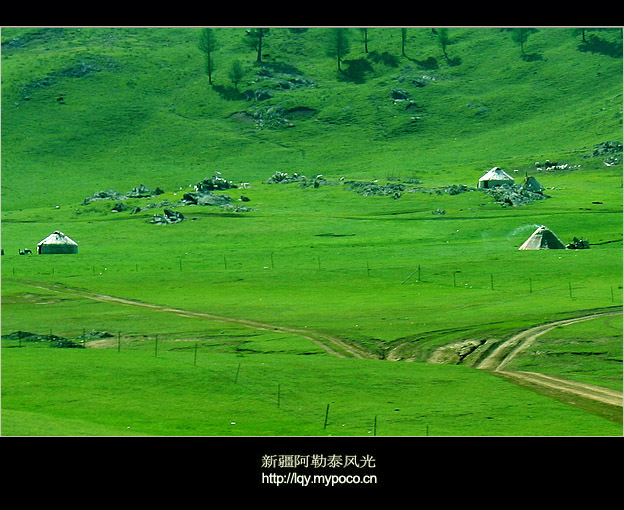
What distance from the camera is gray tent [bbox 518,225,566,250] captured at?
89.7 meters

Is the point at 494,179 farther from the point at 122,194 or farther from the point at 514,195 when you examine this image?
the point at 122,194

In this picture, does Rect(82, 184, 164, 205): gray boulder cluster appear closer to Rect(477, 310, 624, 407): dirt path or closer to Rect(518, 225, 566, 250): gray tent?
Rect(518, 225, 566, 250): gray tent

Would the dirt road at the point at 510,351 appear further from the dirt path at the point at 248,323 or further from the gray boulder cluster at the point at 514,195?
the gray boulder cluster at the point at 514,195

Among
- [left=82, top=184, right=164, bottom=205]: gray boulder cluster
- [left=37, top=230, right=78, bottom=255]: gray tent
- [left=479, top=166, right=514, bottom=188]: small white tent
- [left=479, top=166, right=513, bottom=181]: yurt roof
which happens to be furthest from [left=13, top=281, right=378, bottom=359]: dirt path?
[left=479, top=166, right=513, bottom=181]: yurt roof

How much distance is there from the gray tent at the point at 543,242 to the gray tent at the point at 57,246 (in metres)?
44.0

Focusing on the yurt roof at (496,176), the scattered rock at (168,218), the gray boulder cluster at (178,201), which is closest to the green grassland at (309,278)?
the scattered rock at (168,218)

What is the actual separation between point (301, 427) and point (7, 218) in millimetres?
102254

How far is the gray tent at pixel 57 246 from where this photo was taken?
100 m

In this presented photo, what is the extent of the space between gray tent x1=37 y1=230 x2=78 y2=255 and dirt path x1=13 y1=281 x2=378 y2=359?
18757 millimetres

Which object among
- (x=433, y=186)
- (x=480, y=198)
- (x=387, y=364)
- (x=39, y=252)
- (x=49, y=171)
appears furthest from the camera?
(x=49, y=171)

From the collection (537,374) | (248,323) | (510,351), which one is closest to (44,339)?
(248,323)
